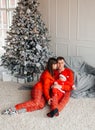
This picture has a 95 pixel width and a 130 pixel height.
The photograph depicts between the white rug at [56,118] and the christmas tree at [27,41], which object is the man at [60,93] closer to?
the white rug at [56,118]

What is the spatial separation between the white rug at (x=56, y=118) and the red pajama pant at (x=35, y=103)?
0.25ft

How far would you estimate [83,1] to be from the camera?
14.5 feet

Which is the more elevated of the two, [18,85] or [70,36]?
[70,36]

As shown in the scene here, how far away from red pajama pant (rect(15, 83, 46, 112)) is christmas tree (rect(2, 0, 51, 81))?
3.58ft

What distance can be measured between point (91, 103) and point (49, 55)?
1.59 meters

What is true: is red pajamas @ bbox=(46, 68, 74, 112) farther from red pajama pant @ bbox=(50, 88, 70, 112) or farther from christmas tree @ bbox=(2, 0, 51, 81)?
christmas tree @ bbox=(2, 0, 51, 81)

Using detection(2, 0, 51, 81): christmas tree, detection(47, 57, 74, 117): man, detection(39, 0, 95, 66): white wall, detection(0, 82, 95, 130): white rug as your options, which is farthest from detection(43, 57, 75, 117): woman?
detection(39, 0, 95, 66): white wall

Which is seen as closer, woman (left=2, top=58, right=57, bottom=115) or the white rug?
the white rug

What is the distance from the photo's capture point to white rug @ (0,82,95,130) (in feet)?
8.82

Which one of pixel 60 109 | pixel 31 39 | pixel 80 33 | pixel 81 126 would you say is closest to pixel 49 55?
pixel 31 39

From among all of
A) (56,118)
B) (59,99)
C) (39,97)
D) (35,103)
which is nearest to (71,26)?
(59,99)

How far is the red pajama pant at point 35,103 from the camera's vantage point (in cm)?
308

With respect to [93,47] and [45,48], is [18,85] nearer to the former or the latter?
[45,48]

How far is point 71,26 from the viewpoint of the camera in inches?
188
